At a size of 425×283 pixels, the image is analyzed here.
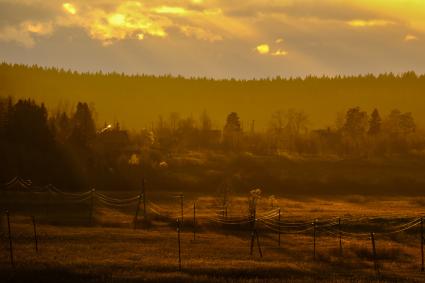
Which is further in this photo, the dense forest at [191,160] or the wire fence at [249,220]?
the dense forest at [191,160]

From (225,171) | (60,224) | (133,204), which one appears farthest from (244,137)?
(60,224)

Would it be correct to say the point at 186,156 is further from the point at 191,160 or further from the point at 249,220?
the point at 249,220

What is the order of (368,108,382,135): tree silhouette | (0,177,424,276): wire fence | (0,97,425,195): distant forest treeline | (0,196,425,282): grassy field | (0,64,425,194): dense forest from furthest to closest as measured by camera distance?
(368,108,382,135): tree silhouette < (0,97,425,195): distant forest treeline < (0,64,425,194): dense forest < (0,177,424,276): wire fence < (0,196,425,282): grassy field

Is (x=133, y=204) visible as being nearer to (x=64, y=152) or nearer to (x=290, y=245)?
(x=64, y=152)

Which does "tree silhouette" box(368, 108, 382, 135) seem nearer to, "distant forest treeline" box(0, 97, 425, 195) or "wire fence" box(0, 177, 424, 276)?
"distant forest treeline" box(0, 97, 425, 195)

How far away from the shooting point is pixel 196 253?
48.6 metres

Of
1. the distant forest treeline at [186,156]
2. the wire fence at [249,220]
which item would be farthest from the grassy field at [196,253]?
the distant forest treeline at [186,156]

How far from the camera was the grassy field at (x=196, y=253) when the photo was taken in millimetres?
37438

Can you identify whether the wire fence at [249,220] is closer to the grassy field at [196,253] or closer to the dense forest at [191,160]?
the grassy field at [196,253]

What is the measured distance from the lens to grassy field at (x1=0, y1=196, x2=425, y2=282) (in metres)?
37.4

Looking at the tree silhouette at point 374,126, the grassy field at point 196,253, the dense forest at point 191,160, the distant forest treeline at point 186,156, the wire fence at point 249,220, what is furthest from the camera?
the tree silhouette at point 374,126

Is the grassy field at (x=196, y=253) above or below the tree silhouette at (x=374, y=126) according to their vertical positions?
below

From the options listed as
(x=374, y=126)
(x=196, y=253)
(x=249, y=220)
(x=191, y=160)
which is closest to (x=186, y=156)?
(x=191, y=160)

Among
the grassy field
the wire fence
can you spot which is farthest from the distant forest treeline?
the grassy field
